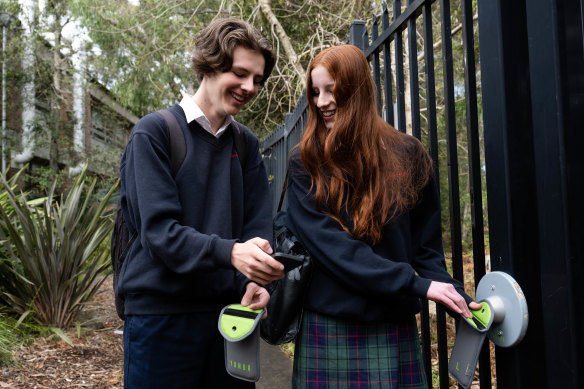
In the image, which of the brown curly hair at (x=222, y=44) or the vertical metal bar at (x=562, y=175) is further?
the brown curly hair at (x=222, y=44)

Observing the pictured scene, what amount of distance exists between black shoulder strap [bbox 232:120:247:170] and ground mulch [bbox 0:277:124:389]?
2291 mm

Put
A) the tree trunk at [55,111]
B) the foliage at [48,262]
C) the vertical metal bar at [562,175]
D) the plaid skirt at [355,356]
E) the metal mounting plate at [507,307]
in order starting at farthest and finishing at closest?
the tree trunk at [55,111]
the foliage at [48,262]
the plaid skirt at [355,356]
the metal mounting plate at [507,307]
the vertical metal bar at [562,175]

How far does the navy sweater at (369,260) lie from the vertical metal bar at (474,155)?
0.54 feet

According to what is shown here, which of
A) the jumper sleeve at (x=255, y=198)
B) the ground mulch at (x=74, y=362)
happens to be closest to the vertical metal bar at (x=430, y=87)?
the jumper sleeve at (x=255, y=198)

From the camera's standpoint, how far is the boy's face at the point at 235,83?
1.79 metres

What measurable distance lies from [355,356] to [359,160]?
2.27 feet

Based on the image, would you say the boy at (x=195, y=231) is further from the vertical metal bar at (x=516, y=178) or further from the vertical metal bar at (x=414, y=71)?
the vertical metal bar at (x=516, y=178)

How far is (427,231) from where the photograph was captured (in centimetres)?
173

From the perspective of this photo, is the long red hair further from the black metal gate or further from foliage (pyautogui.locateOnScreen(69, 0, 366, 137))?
foliage (pyautogui.locateOnScreen(69, 0, 366, 137))

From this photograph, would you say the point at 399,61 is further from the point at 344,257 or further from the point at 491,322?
the point at 491,322

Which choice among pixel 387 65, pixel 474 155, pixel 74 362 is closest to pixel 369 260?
pixel 474 155

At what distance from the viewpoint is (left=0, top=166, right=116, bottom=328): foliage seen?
414cm

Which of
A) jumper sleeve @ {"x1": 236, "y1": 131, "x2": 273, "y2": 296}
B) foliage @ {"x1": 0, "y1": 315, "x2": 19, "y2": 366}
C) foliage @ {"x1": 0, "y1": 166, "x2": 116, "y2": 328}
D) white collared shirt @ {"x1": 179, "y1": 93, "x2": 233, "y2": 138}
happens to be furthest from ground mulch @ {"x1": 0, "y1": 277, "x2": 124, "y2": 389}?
white collared shirt @ {"x1": 179, "y1": 93, "x2": 233, "y2": 138}

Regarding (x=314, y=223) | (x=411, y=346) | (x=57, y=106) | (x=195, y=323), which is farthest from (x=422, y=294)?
(x=57, y=106)
